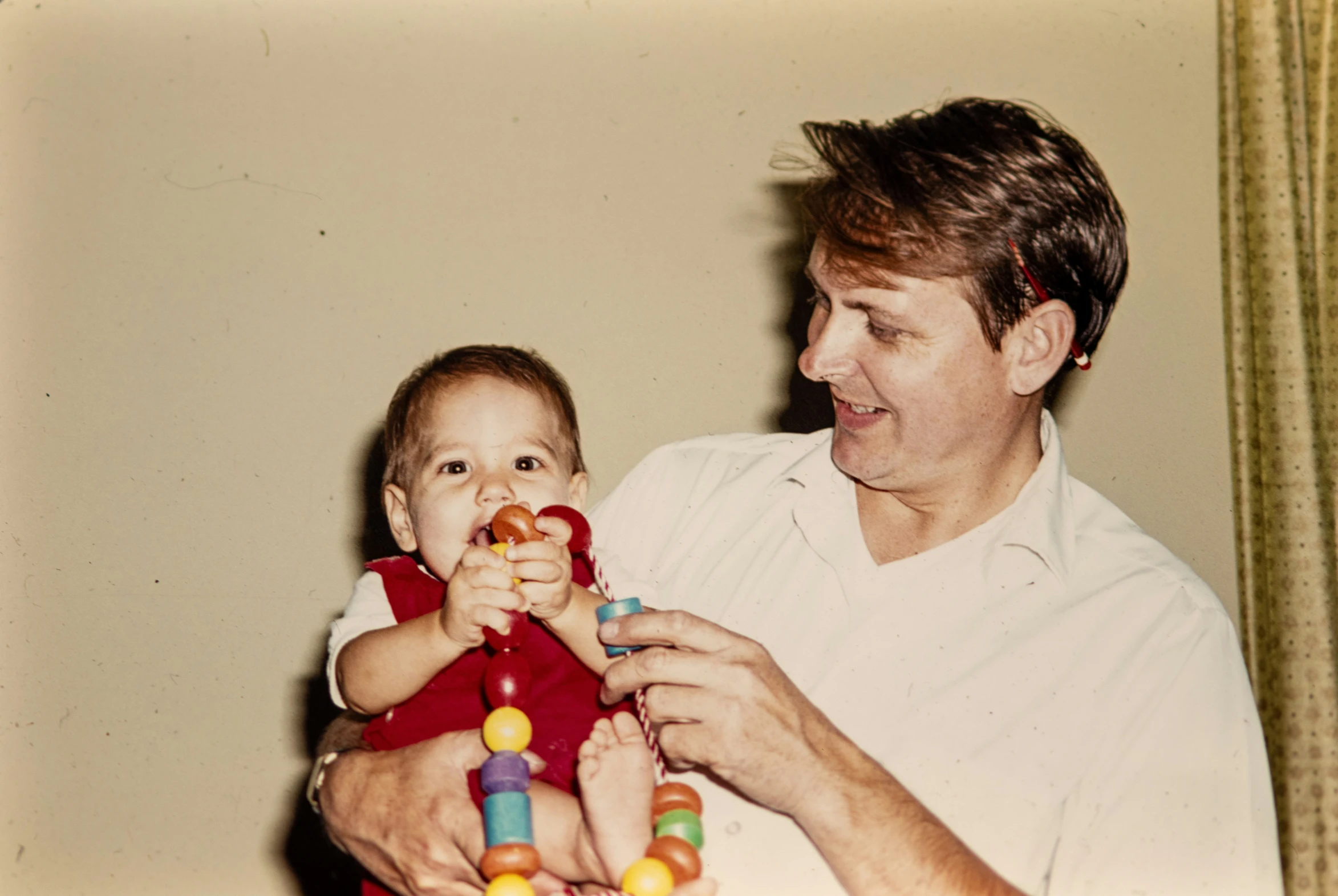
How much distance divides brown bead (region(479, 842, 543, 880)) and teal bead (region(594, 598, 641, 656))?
8.4 inches

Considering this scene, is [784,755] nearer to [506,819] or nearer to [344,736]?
[506,819]

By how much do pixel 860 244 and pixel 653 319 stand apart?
671mm

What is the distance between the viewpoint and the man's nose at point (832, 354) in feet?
4.26

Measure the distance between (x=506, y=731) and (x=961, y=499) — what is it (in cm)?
67

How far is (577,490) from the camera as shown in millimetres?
1365

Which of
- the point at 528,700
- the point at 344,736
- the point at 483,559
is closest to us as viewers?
the point at 483,559

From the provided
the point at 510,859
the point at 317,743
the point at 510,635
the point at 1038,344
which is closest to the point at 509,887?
the point at 510,859

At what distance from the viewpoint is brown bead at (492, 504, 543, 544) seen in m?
1.12

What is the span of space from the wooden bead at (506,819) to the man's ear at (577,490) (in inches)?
16.4

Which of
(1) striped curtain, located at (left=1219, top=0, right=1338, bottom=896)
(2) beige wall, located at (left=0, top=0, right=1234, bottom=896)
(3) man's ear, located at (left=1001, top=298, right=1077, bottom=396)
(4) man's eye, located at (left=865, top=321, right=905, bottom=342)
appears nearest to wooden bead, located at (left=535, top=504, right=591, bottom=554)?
(4) man's eye, located at (left=865, top=321, right=905, bottom=342)

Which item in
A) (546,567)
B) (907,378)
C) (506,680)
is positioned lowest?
(506,680)

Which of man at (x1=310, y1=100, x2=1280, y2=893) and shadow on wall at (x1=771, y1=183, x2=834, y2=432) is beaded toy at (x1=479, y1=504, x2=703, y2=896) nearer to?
man at (x1=310, y1=100, x2=1280, y2=893)

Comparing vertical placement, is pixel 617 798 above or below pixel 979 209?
below

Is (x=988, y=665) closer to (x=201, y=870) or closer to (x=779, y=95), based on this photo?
(x=779, y=95)
